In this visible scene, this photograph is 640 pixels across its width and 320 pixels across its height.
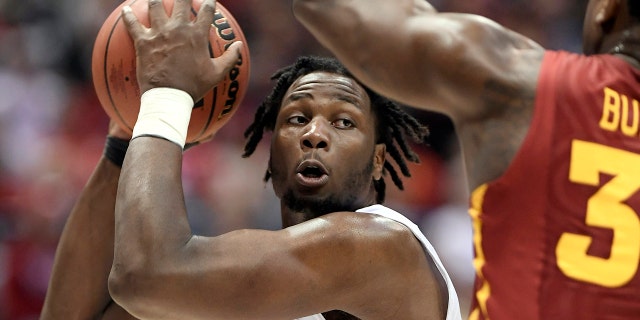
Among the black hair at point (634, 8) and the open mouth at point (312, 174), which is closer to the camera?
the black hair at point (634, 8)

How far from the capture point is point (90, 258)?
3.60 meters

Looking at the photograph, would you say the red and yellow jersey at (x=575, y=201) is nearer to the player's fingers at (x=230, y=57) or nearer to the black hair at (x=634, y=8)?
the black hair at (x=634, y=8)

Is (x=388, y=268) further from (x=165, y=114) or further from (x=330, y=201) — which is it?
(x=165, y=114)

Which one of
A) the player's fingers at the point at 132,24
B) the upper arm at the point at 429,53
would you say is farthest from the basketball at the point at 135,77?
the upper arm at the point at 429,53

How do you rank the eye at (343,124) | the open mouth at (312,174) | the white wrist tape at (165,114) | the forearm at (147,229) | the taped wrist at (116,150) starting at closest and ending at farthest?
the forearm at (147,229), the white wrist tape at (165,114), the open mouth at (312,174), the eye at (343,124), the taped wrist at (116,150)

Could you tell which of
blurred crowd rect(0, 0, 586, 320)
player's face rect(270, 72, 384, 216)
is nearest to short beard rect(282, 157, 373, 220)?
player's face rect(270, 72, 384, 216)

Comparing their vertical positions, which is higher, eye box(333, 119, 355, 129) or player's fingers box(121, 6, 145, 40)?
player's fingers box(121, 6, 145, 40)

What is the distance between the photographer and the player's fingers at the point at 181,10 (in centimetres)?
280

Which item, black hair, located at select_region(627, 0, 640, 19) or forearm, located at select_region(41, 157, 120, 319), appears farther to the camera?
forearm, located at select_region(41, 157, 120, 319)

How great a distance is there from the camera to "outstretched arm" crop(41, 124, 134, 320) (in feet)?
11.8

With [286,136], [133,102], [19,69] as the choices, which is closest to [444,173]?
[19,69]

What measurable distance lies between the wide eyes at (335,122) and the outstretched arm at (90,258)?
2.37 feet

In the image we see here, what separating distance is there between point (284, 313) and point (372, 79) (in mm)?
981

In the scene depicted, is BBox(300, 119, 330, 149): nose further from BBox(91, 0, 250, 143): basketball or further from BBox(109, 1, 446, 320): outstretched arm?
BBox(109, 1, 446, 320): outstretched arm
